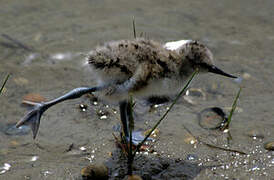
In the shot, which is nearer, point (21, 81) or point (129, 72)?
point (129, 72)

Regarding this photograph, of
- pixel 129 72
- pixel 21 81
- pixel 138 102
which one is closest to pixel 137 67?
pixel 129 72

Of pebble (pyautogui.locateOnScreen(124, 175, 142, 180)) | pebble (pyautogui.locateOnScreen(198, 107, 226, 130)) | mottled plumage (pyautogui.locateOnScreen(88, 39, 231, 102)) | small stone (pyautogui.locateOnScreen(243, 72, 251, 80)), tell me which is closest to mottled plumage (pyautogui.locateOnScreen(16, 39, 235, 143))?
mottled plumage (pyautogui.locateOnScreen(88, 39, 231, 102))

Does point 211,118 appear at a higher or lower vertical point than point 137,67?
lower

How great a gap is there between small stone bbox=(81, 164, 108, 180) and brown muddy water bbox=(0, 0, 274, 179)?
0.34 ft

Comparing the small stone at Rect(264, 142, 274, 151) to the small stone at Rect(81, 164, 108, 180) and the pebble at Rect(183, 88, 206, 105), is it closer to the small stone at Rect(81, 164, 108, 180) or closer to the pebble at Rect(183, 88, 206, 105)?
the pebble at Rect(183, 88, 206, 105)

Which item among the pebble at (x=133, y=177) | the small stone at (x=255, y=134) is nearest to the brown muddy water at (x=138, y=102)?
the small stone at (x=255, y=134)

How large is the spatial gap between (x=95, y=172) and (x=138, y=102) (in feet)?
3.76

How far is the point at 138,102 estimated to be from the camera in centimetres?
361

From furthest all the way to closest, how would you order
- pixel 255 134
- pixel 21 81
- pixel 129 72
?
1. pixel 21 81
2. pixel 255 134
3. pixel 129 72

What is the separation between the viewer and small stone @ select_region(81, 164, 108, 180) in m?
2.58

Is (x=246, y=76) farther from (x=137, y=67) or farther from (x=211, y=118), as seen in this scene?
(x=137, y=67)

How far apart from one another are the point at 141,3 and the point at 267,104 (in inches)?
102

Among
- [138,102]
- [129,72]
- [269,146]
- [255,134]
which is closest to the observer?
[129,72]

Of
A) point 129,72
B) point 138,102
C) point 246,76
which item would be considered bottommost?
point 138,102
